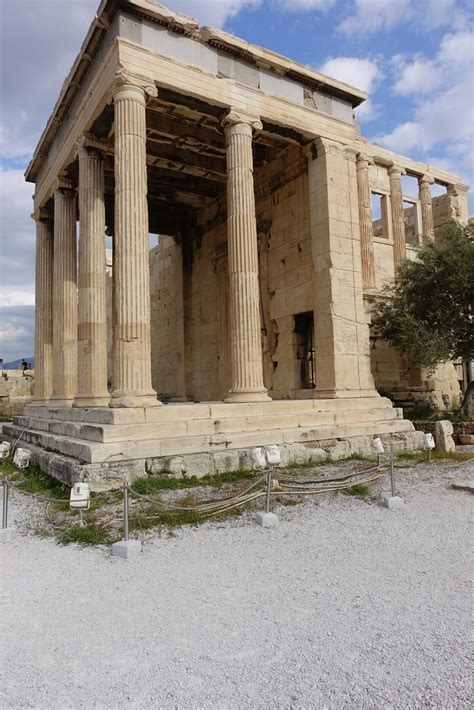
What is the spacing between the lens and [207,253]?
768 inches

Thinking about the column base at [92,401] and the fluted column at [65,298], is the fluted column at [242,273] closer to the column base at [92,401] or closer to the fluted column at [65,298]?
the column base at [92,401]

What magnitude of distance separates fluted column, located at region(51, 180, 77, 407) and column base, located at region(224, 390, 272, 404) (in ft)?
17.1

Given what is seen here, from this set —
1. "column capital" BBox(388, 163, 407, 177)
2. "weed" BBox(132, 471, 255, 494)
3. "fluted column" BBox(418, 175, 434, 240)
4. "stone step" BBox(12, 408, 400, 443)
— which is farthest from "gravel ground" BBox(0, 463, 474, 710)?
"fluted column" BBox(418, 175, 434, 240)

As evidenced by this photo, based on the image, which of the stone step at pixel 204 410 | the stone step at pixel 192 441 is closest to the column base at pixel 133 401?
the stone step at pixel 204 410

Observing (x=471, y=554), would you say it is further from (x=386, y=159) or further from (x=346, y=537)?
(x=386, y=159)

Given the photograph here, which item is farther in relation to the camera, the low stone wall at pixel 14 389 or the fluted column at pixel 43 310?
the low stone wall at pixel 14 389

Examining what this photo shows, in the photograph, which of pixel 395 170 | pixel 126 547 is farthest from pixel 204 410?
pixel 395 170

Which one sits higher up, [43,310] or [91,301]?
[43,310]

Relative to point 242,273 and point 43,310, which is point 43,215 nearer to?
point 43,310

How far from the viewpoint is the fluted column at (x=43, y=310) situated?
16312 millimetres

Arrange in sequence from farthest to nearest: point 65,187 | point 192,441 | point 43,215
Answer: point 43,215 → point 65,187 → point 192,441

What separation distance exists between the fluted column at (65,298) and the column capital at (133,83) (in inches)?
191

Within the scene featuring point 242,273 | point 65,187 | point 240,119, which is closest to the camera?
point 242,273

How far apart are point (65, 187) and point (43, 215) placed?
8.36 ft
